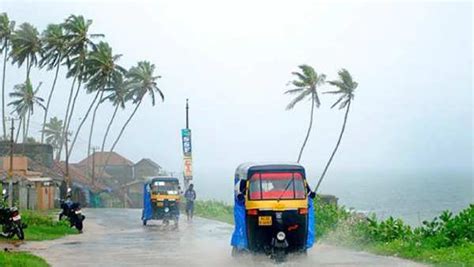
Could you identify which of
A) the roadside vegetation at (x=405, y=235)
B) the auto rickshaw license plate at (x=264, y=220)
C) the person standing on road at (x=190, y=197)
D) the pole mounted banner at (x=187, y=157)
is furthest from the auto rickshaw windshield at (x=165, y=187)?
the auto rickshaw license plate at (x=264, y=220)

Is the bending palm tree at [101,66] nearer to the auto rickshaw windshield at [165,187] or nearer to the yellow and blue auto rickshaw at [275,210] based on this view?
the auto rickshaw windshield at [165,187]

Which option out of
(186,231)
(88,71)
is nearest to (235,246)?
(186,231)

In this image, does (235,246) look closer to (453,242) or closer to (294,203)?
(294,203)

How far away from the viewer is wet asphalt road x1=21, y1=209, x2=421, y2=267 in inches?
660

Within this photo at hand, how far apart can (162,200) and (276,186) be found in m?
16.6

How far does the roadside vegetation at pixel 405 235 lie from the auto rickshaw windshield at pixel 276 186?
2.94m

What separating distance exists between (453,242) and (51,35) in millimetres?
50296

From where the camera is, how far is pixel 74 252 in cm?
2011

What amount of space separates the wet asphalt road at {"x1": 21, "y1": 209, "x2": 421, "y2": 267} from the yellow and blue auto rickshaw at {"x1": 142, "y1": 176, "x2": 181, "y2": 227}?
198 centimetres

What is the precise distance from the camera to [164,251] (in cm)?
2031

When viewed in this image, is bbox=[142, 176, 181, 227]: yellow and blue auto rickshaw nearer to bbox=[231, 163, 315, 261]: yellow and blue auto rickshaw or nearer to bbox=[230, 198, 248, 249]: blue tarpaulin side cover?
bbox=[230, 198, 248, 249]: blue tarpaulin side cover

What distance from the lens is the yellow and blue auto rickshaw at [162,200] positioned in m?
32.6

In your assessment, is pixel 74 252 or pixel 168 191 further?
pixel 168 191

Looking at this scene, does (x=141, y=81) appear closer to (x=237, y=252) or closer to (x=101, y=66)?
(x=101, y=66)
